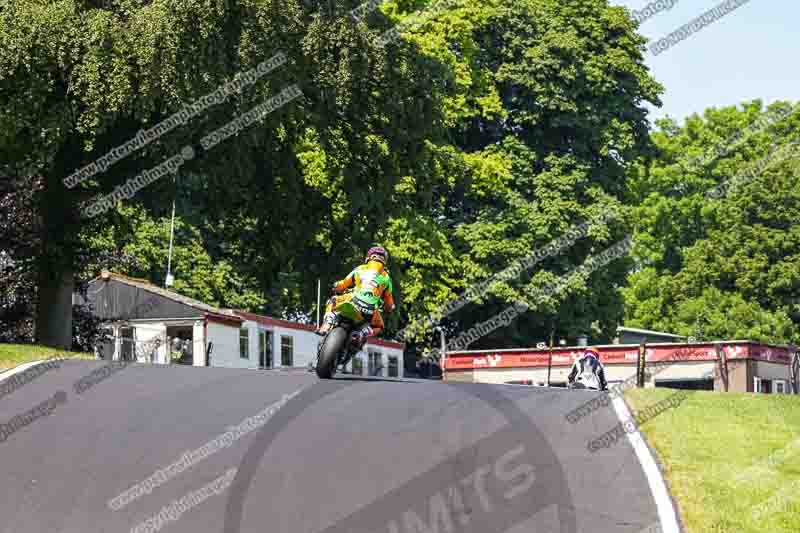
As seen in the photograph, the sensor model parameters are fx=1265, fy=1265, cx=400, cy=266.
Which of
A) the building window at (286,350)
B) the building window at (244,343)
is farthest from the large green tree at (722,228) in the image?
the building window at (244,343)

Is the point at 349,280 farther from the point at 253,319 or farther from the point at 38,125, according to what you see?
the point at 253,319

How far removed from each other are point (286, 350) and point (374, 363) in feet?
21.5

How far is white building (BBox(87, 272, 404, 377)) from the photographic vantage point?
3762cm

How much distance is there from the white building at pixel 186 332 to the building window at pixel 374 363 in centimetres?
396

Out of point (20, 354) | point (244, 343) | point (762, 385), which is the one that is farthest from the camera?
point (762, 385)

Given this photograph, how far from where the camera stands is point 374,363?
46188mm

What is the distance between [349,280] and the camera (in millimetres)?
17062

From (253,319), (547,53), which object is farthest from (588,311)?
(253,319)

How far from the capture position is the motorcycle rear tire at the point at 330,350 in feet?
55.1

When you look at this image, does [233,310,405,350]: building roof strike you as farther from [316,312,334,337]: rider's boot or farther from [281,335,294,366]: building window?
[316,312,334,337]: rider's boot

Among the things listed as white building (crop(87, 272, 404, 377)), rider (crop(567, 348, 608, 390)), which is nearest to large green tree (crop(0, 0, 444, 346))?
white building (crop(87, 272, 404, 377))

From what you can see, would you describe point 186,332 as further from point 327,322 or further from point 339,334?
point 339,334

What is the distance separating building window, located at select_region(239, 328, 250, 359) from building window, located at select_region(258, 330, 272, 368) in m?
0.52

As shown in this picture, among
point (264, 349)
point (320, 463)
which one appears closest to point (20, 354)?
point (320, 463)
